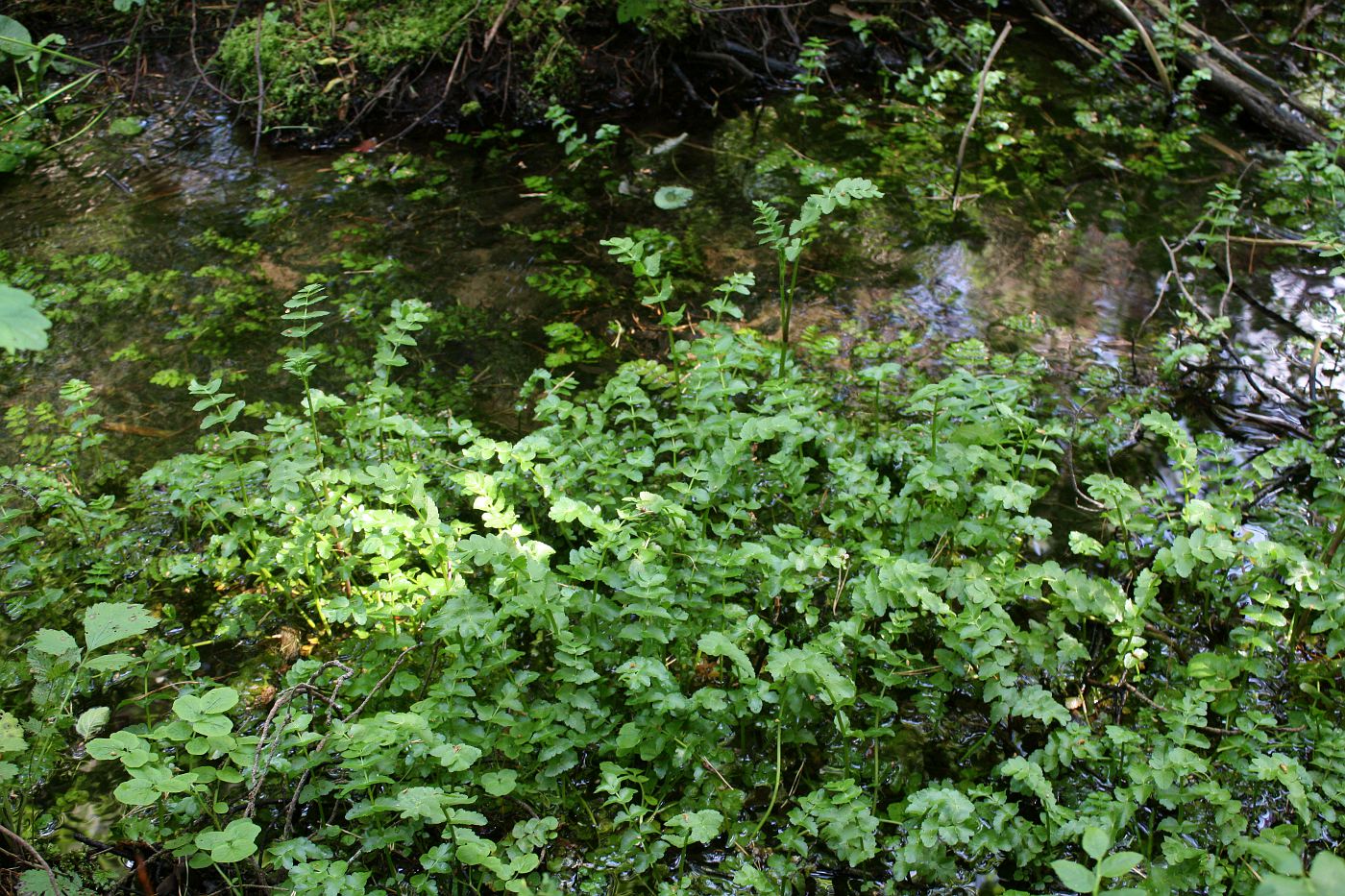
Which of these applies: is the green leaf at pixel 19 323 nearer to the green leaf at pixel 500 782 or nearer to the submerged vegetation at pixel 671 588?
the submerged vegetation at pixel 671 588

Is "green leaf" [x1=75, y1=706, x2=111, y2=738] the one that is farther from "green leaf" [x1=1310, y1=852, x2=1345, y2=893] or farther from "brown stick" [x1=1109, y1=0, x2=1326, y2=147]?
"brown stick" [x1=1109, y1=0, x2=1326, y2=147]

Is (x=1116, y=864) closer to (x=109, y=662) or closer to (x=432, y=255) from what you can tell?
(x=109, y=662)

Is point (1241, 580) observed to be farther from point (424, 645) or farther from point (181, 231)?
point (181, 231)

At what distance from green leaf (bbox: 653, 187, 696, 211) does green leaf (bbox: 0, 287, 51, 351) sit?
3718mm

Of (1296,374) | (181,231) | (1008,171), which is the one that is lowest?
(1296,374)

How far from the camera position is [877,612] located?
8.11 feet

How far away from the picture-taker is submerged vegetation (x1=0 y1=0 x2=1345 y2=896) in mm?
2266

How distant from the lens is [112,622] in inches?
91.8

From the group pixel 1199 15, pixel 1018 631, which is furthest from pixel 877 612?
pixel 1199 15

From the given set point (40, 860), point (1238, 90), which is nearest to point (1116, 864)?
point (40, 860)

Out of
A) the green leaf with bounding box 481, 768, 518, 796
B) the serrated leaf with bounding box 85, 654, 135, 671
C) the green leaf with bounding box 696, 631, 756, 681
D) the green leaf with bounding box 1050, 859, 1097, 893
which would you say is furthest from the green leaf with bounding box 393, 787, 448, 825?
the green leaf with bounding box 1050, 859, 1097, 893

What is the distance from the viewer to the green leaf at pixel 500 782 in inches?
88.3

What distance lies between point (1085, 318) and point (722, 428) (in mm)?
2232

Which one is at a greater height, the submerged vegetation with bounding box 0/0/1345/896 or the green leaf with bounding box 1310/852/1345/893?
the green leaf with bounding box 1310/852/1345/893
